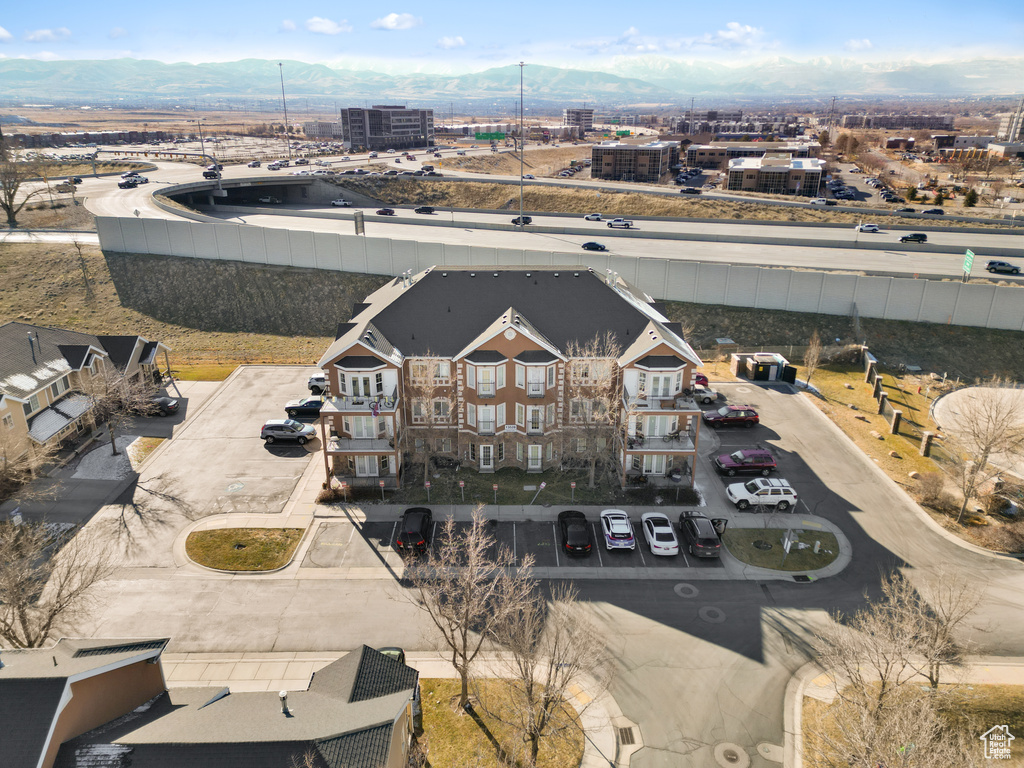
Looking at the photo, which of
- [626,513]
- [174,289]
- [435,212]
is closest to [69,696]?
[626,513]

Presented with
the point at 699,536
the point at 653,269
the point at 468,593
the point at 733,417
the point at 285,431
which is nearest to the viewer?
the point at 468,593

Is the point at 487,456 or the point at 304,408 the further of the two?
the point at 304,408

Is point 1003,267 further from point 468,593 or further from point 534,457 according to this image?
point 468,593

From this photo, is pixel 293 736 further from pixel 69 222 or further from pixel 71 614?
pixel 69 222

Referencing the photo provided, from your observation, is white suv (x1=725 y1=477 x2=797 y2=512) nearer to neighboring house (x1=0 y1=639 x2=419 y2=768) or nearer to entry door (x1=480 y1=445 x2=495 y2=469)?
entry door (x1=480 y1=445 x2=495 y2=469)

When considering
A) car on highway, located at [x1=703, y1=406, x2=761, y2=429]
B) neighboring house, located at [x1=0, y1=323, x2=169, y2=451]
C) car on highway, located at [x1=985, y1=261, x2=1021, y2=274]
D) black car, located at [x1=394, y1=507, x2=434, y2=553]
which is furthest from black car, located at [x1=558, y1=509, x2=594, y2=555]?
car on highway, located at [x1=985, y1=261, x2=1021, y2=274]

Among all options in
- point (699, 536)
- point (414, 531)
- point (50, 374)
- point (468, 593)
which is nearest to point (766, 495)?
point (699, 536)

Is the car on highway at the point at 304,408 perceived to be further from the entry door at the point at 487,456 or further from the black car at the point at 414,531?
the black car at the point at 414,531
